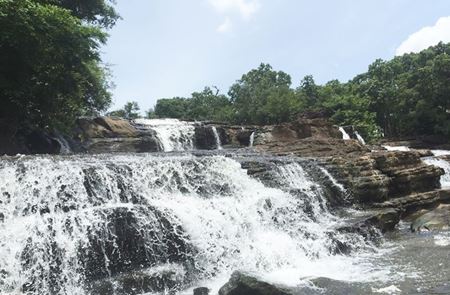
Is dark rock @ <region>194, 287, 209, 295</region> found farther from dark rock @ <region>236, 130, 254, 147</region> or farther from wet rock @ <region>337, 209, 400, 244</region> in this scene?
dark rock @ <region>236, 130, 254, 147</region>

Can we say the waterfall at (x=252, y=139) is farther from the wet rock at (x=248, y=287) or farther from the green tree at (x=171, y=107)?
the green tree at (x=171, y=107)

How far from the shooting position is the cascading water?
880 cm

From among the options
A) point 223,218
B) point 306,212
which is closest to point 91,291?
point 223,218

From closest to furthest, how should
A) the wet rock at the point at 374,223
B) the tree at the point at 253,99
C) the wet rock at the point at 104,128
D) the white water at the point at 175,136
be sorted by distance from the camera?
the wet rock at the point at 374,223
the wet rock at the point at 104,128
the white water at the point at 175,136
the tree at the point at 253,99

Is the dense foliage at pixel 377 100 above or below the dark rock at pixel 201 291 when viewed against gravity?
above

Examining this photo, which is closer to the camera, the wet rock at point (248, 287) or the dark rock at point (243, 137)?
the wet rock at point (248, 287)

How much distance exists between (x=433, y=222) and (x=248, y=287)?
29.0 feet

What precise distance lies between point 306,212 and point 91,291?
7428 millimetres

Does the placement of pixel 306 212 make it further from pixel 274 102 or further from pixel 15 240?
pixel 274 102

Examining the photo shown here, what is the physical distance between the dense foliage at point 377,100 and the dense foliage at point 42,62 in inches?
1180

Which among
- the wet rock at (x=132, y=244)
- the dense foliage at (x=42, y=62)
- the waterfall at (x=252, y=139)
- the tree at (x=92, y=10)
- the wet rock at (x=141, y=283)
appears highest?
the tree at (x=92, y=10)

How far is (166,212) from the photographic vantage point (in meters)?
10.8

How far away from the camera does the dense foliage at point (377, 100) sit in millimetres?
42312

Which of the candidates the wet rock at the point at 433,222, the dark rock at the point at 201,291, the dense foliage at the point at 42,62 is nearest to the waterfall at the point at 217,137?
the dense foliage at the point at 42,62
